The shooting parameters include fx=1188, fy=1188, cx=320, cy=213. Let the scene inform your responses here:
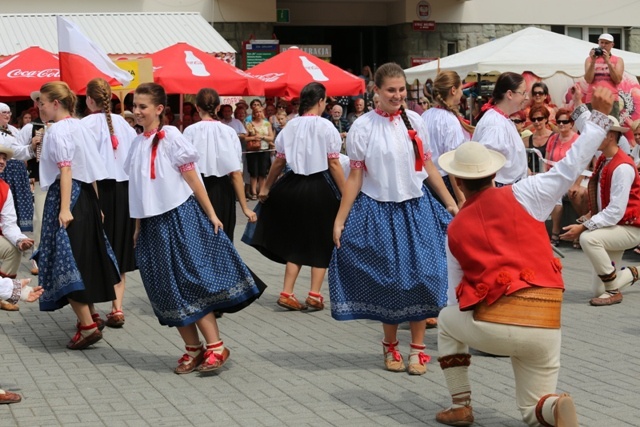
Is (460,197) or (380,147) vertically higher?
(380,147)

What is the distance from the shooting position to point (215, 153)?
9.64 metres

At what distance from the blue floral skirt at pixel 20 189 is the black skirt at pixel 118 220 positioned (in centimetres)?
472

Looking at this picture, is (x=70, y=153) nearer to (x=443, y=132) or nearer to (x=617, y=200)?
(x=443, y=132)

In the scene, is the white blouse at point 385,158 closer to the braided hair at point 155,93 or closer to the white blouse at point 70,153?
the braided hair at point 155,93

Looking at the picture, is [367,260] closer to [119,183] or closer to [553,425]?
[553,425]

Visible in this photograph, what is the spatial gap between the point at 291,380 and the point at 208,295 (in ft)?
2.39

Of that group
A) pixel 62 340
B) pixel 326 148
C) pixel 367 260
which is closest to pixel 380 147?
pixel 367 260

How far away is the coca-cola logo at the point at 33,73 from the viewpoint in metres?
17.8

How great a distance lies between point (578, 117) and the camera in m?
5.67

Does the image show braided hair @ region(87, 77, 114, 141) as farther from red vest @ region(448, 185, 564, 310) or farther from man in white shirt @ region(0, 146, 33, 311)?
red vest @ region(448, 185, 564, 310)

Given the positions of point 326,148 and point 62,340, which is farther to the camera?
point 326,148

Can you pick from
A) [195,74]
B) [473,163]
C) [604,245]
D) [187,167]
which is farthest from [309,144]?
[195,74]

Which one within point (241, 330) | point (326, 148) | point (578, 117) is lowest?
point (241, 330)

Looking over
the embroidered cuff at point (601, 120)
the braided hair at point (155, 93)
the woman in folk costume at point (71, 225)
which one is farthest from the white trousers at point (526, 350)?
the woman in folk costume at point (71, 225)
